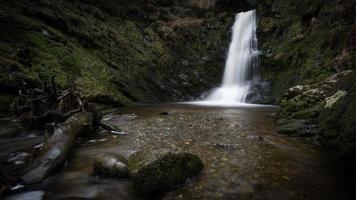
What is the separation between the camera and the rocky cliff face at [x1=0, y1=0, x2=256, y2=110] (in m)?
12.3

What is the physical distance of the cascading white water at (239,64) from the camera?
64.1 ft

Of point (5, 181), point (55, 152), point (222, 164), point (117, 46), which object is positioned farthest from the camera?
point (117, 46)

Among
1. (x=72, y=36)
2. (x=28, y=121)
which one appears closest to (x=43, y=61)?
(x=72, y=36)

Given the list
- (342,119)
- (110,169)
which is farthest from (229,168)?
(342,119)

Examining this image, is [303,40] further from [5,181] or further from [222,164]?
[5,181]

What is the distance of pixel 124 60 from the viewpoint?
59.4ft

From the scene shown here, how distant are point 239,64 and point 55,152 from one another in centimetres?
1903

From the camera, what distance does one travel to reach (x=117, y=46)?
18906mm

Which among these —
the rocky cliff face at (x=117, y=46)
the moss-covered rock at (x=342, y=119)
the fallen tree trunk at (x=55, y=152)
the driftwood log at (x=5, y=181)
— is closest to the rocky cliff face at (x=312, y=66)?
the moss-covered rock at (x=342, y=119)

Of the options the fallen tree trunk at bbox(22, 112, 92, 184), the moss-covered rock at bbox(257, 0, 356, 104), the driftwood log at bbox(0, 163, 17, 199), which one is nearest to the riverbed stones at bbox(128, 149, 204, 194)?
the fallen tree trunk at bbox(22, 112, 92, 184)

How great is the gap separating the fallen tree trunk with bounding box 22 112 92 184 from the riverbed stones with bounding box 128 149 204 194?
1.25 m

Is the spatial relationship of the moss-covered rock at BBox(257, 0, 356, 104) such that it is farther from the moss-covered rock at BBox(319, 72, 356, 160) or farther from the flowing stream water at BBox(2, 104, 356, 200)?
the flowing stream water at BBox(2, 104, 356, 200)

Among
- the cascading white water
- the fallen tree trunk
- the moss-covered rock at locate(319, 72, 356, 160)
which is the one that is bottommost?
the fallen tree trunk

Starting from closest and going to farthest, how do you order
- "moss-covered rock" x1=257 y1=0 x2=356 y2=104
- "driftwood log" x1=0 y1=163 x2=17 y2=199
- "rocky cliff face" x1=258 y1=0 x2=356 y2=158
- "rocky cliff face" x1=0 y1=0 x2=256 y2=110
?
"driftwood log" x1=0 y1=163 x2=17 y2=199, "rocky cliff face" x1=258 y1=0 x2=356 y2=158, "rocky cliff face" x1=0 y1=0 x2=256 y2=110, "moss-covered rock" x1=257 y1=0 x2=356 y2=104
